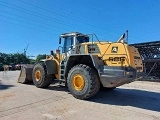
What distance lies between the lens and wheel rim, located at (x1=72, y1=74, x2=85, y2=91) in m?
6.73

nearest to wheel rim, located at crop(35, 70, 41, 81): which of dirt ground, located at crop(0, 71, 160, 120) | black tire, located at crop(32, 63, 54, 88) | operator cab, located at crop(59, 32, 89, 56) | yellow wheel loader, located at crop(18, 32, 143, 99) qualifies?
black tire, located at crop(32, 63, 54, 88)

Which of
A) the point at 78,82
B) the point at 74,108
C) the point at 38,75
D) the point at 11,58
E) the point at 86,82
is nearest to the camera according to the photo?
the point at 74,108

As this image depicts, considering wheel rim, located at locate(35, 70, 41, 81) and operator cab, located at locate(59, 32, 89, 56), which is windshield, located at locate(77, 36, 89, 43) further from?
A: wheel rim, located at locate(35, 70, 41, 81)

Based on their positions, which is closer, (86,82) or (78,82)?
(86,82)

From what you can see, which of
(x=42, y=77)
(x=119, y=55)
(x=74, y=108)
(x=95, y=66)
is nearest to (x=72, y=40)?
(x=42, y=77)

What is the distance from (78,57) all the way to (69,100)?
5.55 ft

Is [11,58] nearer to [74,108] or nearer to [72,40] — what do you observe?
[72,40]

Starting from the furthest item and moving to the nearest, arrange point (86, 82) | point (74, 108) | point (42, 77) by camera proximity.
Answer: point (42, 77), point (86, 82), point (74, 108)

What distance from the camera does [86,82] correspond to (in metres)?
6.56

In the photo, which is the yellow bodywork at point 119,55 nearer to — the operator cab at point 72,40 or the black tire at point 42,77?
the operator cab at point 72,40

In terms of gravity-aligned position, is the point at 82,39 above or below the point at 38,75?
above

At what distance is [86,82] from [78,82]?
0.45 metres

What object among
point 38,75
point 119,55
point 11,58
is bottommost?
point 38,75

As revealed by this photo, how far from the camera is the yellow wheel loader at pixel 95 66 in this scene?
20.1 ft
